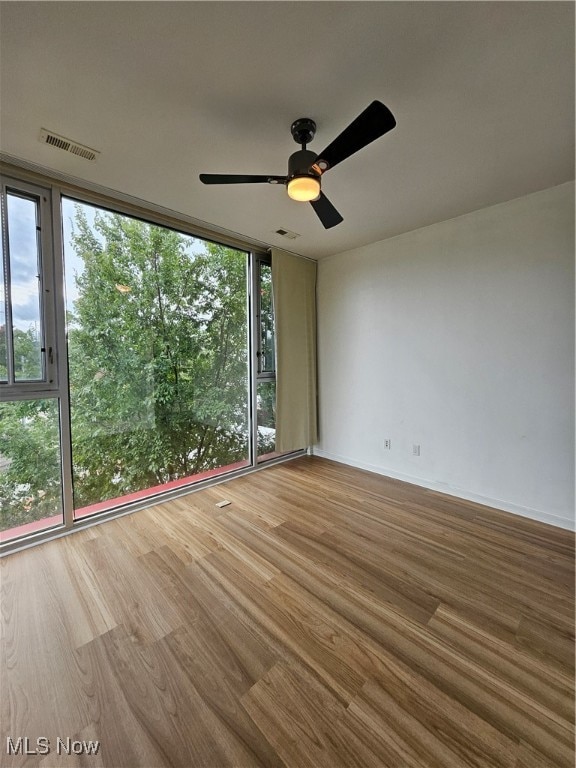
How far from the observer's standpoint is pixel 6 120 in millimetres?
1605

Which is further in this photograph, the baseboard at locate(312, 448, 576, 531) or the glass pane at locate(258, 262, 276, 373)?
the glass pane at locate(258, 262, 276, 373)

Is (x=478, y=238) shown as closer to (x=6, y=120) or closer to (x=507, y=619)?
(x=507, y=619)

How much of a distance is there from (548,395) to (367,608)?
6.96 ft

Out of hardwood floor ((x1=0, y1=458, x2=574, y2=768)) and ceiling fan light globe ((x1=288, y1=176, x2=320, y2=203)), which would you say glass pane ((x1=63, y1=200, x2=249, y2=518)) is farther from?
ceiling fan light globe ((x1=288, y1=176, x2=320, y2=203))

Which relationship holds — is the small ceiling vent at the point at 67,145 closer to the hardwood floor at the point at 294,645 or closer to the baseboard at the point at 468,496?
the hardwood floor at the point at 294,645

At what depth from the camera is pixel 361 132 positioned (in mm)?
1337

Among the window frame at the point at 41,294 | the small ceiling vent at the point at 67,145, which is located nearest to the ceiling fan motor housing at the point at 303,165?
the small ceiling vent at the point at 67,145

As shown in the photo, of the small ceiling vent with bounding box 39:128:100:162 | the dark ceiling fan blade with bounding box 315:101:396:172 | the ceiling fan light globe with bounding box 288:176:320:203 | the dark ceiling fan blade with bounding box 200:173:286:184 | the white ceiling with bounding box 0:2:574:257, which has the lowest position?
the ceiling fan light globe with bounding box 288:176:320:203

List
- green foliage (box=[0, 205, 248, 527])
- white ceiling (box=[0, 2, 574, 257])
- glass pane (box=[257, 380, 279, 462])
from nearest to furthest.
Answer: white ceiling (box=[0, 2, 574, 257]) → green foliage (box=[0, 205, 248, 527]) → glass pane (box=[257, 380, 279, 462])

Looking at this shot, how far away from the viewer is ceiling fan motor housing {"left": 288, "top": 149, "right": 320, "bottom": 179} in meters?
1.53

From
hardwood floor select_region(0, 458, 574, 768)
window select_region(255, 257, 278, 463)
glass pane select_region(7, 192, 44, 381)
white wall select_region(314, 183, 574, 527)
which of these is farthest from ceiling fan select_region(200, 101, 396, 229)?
hardwood floor select_region(0, 458, 574, 768)

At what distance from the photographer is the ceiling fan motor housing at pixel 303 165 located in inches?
60.4

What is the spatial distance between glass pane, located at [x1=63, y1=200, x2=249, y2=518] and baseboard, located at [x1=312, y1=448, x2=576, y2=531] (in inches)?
60.6

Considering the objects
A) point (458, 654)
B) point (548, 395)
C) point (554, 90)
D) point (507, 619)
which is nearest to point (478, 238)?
point (554, 90)
